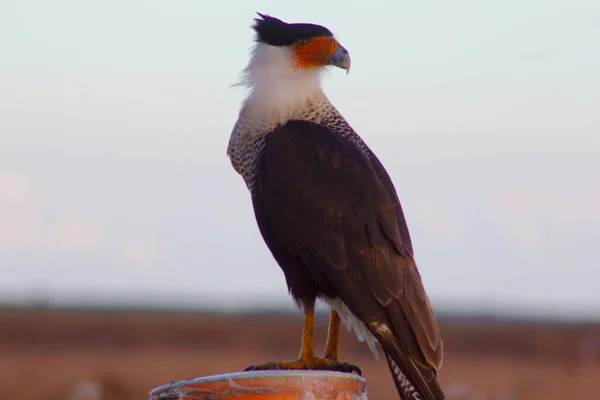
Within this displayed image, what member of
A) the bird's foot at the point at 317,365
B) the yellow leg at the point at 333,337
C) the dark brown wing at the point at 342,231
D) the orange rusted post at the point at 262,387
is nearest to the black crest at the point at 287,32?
the dark brown wing at the point at 342,231

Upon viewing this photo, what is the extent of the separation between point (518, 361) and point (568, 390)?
4.77 metres

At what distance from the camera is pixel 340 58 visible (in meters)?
7.28

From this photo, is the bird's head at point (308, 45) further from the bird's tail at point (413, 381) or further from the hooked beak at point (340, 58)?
the bird's tail at point (413, 381)

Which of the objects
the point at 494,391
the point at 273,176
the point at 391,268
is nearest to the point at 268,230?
the point at 273,176

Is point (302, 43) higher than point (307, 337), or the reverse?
point (302, 43)

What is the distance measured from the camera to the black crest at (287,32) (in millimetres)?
7355

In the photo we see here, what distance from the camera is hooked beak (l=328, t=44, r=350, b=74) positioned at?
7.28 m

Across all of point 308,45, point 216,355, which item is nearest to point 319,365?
point 308,45

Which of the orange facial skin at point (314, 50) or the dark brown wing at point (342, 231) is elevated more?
the orange facial skin at point (314, 50)

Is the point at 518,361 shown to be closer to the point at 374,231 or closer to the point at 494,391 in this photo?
the point at 494,391

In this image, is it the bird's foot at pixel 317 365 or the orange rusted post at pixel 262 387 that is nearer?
the orange rusted post at pixel 262 387

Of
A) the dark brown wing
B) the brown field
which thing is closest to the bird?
the dark brown wing

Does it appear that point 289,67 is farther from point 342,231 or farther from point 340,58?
point 342,231

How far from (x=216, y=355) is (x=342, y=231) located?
22.1 meters
